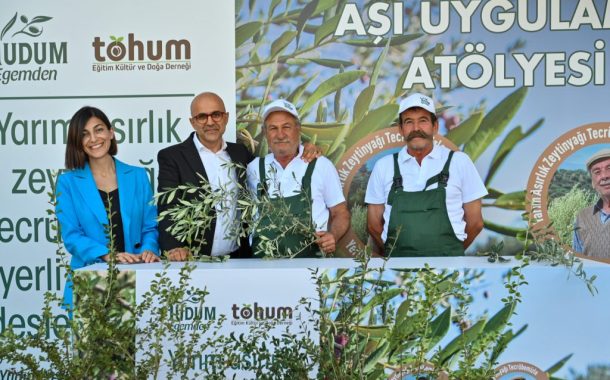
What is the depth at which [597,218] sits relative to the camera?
5039 millimetres

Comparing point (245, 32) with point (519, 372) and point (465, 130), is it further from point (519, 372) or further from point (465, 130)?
point (519, 372)

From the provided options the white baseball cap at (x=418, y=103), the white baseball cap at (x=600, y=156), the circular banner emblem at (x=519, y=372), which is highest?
the white baseball cap at (x=418, y=103)

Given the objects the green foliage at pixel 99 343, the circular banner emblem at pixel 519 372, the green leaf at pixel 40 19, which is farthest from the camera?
the green leaf at pixel 40 19

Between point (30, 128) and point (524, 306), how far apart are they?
3626 millimetres

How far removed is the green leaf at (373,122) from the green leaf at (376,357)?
2774 mm

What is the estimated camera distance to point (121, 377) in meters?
2.33

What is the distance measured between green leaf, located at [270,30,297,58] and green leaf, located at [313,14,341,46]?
136mm

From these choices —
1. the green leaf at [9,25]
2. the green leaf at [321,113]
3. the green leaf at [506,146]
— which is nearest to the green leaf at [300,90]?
the green leaf at [321,113]

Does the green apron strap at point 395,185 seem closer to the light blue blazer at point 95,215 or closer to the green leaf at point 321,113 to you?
the green leaf at point 321,113

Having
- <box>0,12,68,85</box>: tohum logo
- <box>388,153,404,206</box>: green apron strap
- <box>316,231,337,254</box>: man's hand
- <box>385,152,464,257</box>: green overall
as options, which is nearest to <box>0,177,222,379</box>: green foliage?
<box>316,231,337,254</box>: man's hand

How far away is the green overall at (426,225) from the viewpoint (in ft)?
14.3

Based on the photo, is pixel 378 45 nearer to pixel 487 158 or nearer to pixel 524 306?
pixel 487 158

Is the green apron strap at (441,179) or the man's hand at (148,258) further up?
the green apron strap at (441,179)

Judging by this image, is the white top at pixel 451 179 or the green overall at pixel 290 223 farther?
the white top at pixel 451 179
